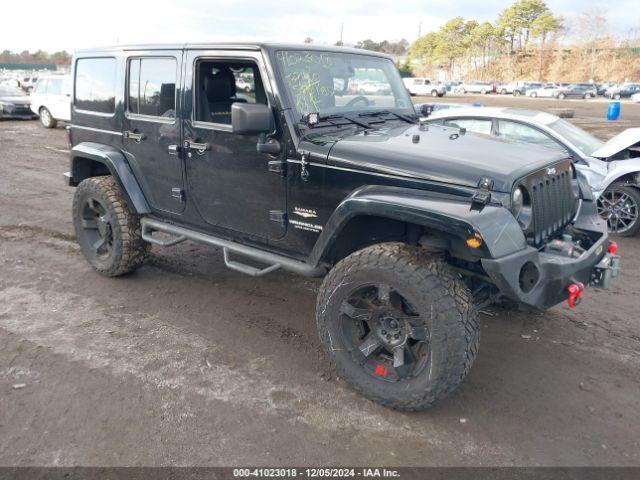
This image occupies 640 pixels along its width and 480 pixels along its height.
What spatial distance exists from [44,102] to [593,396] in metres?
19.7

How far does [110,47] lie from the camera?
15.9 feet

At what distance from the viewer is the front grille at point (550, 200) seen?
10.6 ft

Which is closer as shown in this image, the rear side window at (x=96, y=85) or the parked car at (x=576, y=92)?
the rear side window at (x=96, y=85)

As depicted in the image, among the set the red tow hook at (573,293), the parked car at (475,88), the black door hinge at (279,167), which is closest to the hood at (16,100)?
the black door hinge at (279,167)

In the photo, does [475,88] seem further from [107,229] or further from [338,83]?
[338,83]

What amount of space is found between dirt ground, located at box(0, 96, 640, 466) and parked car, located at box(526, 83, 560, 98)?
49.9 m

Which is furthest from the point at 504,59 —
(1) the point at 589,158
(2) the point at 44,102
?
(1) the point at 589,158

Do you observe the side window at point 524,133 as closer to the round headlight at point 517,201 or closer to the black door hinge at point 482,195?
the round headlight at point 517,201

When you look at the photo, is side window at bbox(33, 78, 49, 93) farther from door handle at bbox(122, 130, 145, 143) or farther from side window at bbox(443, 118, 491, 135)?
door handle at bbox(122, 130, 145, 143)

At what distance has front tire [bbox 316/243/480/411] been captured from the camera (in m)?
2.92

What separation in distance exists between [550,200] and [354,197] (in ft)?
4.17

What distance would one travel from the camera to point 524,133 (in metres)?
7.05

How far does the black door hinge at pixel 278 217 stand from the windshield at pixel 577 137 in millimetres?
4730

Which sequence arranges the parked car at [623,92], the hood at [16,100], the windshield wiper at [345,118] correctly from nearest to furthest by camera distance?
the windshield wiper at [345,118] → the hood at [16,100] → the parked car at [623,92]
